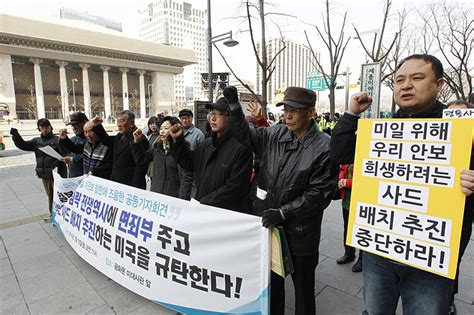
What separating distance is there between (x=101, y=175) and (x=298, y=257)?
9.67 ft

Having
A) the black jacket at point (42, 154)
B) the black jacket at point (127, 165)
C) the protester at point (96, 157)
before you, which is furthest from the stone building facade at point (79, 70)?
the black jacket at point (127, 165)

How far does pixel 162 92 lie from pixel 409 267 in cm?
6548

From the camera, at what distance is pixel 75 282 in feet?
9.77

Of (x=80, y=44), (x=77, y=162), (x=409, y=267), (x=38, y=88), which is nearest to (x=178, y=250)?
(x=409, y=267)

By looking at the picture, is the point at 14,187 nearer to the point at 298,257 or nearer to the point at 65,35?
the point at 298,257

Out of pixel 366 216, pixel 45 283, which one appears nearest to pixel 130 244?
pixel 45 283

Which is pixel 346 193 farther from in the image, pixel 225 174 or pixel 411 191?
pixel 411 191

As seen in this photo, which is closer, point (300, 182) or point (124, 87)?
point (300, 182)

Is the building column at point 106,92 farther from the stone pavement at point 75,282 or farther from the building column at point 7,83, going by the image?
the stone pavement at point 75,282

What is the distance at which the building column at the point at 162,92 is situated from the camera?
204 ft

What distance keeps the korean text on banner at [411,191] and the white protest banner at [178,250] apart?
2.32 ft

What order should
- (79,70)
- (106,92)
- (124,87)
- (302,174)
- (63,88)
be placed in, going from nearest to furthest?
1. (302,174)
2. (63,88)
3. (79,70)
4. (106,92)
5. (124,87)

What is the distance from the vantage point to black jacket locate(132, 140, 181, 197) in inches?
132

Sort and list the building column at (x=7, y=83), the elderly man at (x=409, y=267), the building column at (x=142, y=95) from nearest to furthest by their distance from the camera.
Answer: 1. the elderly man at (x=409, y=267)
2. the building column at (x=7, y=83)
3. the building column at (x=142, y=95)
